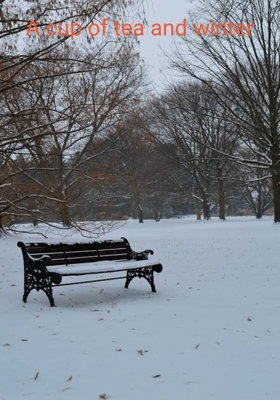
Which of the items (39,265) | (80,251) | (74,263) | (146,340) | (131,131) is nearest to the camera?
(146,340)

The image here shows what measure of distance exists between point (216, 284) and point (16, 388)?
494 centimetres

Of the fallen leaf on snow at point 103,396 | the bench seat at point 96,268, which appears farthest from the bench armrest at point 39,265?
the fallen leaf on snow at point 103,396

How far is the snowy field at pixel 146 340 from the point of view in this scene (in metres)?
3.31

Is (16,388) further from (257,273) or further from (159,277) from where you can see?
(257,273)

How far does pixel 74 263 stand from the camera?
24.2ft

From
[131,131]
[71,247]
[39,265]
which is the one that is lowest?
[39,265]

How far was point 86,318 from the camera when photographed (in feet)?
18.0

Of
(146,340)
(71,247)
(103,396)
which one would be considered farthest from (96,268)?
(103,396)

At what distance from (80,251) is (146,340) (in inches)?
128

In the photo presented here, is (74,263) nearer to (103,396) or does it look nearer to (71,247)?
(71,247)

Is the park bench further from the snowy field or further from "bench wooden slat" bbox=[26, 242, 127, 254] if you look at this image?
the snowy field

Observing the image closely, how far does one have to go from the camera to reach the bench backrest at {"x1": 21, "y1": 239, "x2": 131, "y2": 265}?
6918 millimetres

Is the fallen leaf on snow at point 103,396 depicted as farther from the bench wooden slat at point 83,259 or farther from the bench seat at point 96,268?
the bench wooden slat at point 83,259

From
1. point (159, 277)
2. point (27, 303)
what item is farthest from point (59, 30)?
point (159, 277)
